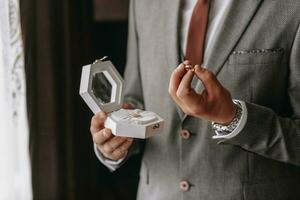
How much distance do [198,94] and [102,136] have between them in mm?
258

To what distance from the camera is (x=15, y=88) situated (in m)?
1.13

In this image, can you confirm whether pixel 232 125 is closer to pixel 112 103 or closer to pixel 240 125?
pixel 240 125

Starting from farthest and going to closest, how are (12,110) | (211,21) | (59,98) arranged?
(59,98)
(12,110)
(211,21)

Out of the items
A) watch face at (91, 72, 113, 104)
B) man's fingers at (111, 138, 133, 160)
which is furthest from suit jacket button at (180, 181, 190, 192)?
watch face at (91, 72, 113, 104)

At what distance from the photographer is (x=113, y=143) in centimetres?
100

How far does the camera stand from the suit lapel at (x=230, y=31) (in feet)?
3.16

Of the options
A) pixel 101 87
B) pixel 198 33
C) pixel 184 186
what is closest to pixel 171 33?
pixel 198 33

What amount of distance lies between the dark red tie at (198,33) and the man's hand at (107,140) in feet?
0.60

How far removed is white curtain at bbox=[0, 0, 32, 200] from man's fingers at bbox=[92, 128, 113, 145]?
0.86 feet

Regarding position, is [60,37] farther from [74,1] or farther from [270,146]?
[270,146]

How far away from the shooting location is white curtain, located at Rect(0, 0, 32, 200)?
3.53 ft

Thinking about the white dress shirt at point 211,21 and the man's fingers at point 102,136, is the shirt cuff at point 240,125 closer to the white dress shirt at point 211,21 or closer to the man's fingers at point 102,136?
the white dress shirt at point 211,21

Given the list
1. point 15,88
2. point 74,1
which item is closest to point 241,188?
point 15,88

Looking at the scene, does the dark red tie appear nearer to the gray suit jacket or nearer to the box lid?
the gray suit jacket
